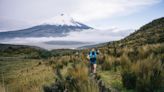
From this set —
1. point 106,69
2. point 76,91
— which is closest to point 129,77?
→ point 76,91

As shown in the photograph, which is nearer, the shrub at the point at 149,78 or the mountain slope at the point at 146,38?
the shrub at the point at 149,78

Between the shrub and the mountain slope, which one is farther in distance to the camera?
the mountain slope

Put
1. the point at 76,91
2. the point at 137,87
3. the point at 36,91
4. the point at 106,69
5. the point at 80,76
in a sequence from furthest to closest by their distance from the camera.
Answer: the point at 106,69, the point at 36,91, the point at 80,76, the point at 137,87, the point at 76,91

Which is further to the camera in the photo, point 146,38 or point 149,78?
point 146,38

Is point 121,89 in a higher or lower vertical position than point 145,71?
lower

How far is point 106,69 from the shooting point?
41.7ft

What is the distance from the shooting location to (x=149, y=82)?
6.66 meters

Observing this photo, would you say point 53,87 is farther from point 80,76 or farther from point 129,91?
point 129,91

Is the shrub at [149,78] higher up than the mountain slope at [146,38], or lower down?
lower down

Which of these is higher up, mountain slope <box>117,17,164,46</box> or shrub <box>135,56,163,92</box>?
mountain slope <box>117,17,164,46</box>

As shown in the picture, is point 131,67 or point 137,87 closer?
point 137,87

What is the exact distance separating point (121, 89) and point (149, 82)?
Answer: 114 centimetres

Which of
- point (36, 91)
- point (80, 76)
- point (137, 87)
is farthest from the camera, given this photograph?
point (36, 91)

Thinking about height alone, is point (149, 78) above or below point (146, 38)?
below
